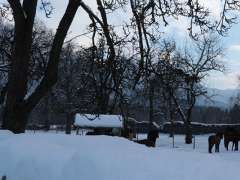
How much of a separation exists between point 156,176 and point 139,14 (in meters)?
7.52

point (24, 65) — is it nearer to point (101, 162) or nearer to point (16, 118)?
point (16, 118)

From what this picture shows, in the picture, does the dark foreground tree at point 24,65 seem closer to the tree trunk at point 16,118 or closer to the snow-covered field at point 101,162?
the tree trunk at point 16,118

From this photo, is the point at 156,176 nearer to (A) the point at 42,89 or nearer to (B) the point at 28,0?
(A) the point at 42,89

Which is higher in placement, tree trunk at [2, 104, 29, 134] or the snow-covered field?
tree trunk at [2, 104, 29, 134]

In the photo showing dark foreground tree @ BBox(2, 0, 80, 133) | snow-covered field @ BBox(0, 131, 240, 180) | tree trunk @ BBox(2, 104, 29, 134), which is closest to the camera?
snow-covered field @ BBox(0, 131, 240, 180)

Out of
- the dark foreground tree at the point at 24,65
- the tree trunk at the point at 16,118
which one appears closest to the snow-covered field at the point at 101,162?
the dark foreground tree at the point at 24,65

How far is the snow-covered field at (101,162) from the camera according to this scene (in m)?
5.07

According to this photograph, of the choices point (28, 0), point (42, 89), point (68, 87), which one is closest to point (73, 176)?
point (42, 89)

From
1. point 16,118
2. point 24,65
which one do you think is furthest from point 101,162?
point 24,65

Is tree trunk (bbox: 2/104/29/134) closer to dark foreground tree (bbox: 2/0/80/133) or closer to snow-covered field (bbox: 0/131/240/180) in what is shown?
dark foreground tree (bbox: 2/0/80/133)

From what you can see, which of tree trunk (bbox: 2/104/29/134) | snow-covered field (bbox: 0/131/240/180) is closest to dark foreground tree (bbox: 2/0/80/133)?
tree trunk (bbox: 2/104/29/134)

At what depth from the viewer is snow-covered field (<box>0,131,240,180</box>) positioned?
5.07 m

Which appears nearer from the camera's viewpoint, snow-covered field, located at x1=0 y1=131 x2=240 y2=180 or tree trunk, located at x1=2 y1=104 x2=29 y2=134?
snow-covered field, located at x1=0 y1=131 x2=240 y2=180

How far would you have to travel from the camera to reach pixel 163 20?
11867mm
